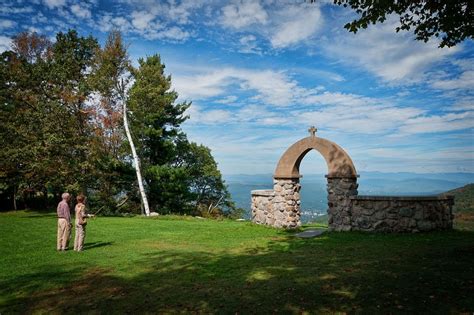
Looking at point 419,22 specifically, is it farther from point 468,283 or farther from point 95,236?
point 95,236

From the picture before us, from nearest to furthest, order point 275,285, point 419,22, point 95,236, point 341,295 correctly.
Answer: point 341,295 < point 275,285 < point 419,22 < point 95,236

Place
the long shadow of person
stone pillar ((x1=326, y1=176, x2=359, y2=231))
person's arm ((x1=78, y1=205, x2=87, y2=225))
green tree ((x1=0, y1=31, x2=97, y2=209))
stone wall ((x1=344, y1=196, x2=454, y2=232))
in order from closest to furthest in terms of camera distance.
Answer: person's arm ((x1=78, y1=205, x2=87, y2=225))
the long shadow of person
stone wall ((x1=344, y1=196, x2=454, y2=232))
stone pillar ((x1=326, y1=176, x2=359, y2=231))
green tree ((x1=0, y1=31, x2=97, y2=209))

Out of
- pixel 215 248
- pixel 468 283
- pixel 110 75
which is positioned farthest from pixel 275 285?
pixel 110 75

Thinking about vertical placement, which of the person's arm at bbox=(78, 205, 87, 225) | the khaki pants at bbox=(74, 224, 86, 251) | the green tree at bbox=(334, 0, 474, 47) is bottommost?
the khaki pants at bbox=(74, 224, 86, 251)

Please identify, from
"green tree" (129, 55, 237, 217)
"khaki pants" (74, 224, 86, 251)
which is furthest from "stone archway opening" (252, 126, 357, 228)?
"green tree" (129, 55, 237, 217)

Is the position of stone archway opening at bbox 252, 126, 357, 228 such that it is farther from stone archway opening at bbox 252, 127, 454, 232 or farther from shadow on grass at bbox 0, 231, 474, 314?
shadow on grass at bbox 0, 231, 474, 314

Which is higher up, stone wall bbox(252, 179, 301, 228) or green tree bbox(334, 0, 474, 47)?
green tree bbox(334, 0, 474, 47)

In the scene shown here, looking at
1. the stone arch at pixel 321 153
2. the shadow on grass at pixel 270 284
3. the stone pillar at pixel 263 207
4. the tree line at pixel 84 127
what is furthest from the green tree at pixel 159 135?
the shadow on grass at pixel 270 284

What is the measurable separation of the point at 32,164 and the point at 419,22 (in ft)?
77.1

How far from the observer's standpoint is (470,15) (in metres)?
8.12

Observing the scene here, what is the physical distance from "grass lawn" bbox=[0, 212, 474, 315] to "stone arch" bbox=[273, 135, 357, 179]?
3.24 metres

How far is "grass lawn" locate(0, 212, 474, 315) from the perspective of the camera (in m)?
5.84

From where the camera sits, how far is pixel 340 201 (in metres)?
15.1

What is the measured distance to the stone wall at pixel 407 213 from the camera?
44.3 ft
